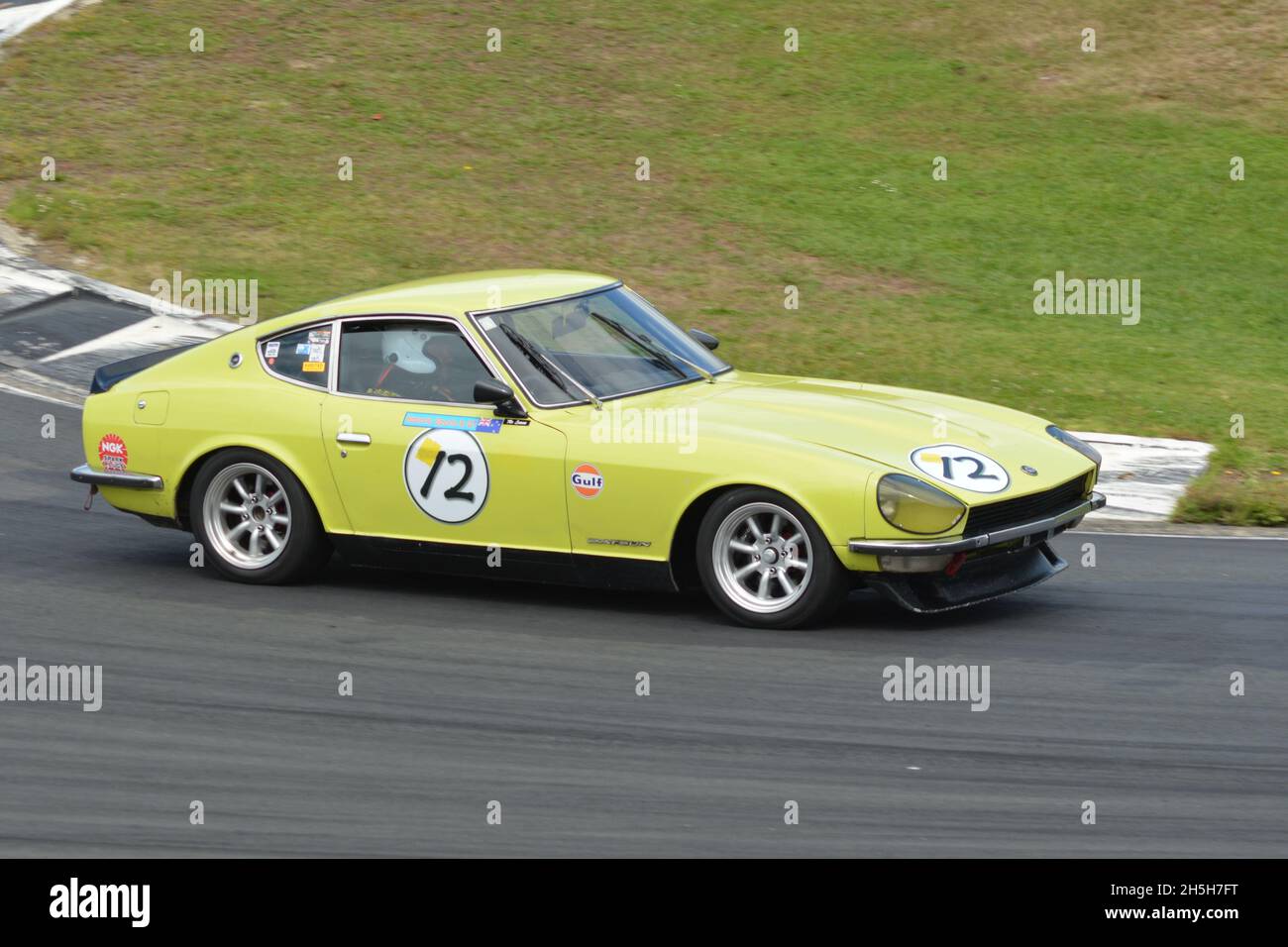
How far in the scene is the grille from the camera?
694cm

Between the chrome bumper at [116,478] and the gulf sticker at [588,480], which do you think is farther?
the chrome bumper at [116,478]

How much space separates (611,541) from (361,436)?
4.09 ft

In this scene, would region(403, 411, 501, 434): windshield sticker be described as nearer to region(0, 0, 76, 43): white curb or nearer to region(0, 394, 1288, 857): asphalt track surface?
region(0, 394, 1288, 857): asphalt track surface

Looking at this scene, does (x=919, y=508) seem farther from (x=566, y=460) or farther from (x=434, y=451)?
(x=434, y=451)

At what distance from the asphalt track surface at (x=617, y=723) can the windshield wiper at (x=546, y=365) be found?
960 mm

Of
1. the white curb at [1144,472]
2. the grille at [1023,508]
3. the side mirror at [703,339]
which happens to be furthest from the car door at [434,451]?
the white curb at [1144,472]

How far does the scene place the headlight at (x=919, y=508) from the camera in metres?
6.83

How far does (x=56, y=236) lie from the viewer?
49.2 feet

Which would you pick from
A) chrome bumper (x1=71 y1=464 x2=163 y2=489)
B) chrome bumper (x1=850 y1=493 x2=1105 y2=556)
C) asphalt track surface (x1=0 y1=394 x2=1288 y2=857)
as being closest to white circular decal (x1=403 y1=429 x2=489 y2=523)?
asphalt track surface (x1=0 y1=394 x2=1288 y2=857)

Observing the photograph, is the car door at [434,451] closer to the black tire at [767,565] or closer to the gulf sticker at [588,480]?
the gulf sticker at [588,480]

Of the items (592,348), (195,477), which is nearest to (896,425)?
(592,348)

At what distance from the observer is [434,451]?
7512 millimetres

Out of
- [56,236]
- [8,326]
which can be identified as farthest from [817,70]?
[8,326]

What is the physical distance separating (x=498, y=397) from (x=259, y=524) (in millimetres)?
1461
